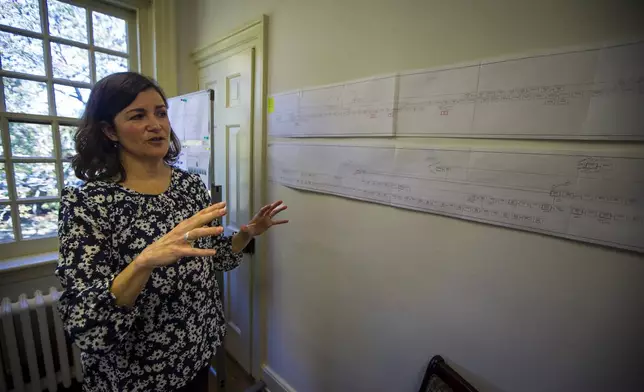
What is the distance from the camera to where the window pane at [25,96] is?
163cm

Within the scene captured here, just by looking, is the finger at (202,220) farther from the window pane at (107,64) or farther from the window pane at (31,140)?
the window pane at (107,64)

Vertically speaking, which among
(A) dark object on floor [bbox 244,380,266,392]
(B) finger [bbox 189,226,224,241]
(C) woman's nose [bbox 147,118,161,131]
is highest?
(C) woman's nose [bbox 147,118,161,131]

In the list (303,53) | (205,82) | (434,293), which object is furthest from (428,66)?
A: (205,82)

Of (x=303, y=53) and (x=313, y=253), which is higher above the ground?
(x=303, y=53)

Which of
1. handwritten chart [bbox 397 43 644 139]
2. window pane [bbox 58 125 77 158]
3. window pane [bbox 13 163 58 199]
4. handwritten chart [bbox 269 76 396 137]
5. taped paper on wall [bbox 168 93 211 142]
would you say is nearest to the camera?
handwritten chart [bbox 397 43 644 139]

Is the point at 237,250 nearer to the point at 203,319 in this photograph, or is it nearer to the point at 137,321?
the point at 203,319

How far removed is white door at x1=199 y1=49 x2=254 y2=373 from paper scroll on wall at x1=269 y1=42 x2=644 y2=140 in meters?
0.77

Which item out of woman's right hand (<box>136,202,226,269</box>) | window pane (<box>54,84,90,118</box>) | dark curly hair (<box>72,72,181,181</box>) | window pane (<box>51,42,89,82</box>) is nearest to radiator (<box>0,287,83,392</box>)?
window pane (<box>54,84,90,118</box>)

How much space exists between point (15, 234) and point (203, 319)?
5.52ft

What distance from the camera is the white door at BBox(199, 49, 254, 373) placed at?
1651 millimetres

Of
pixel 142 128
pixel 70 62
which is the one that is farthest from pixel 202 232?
pixel 70 62

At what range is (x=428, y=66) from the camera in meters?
0.89

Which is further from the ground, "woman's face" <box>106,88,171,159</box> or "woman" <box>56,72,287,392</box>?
"woman's face" <box>106,88,171,159</box>

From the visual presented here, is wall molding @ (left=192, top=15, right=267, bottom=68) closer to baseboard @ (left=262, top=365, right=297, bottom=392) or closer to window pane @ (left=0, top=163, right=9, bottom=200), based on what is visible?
window pane @ (left=0, top=163, right=9, bottom=200)
